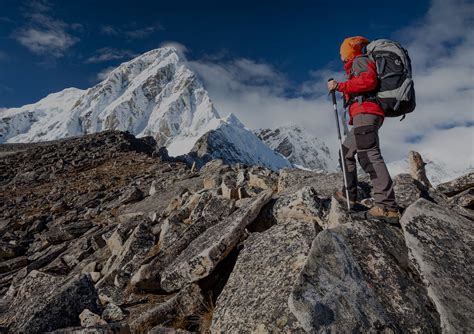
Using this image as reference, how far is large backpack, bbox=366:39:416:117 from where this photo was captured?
233 inches

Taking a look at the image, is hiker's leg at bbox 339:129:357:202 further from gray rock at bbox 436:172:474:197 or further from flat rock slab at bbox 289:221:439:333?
gray rock at bbox 436:172:474:197

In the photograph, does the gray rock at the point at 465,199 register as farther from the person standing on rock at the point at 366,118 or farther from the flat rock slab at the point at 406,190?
the person standing on rock at the point at 366,118

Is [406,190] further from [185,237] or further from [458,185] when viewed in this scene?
[185,237]

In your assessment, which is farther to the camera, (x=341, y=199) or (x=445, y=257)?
(x=341, y=199)

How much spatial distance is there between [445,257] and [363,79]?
292 cm

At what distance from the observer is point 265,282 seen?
526 centimetres

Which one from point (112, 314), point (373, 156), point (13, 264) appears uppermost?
point (373, 156)

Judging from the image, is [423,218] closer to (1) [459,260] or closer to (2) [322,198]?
(1) [459,260]

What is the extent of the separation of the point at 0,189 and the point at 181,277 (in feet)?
106

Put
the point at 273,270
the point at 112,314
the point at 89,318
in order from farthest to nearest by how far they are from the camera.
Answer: the point at 112,314 → the point at 89,318 → the point at 273,270

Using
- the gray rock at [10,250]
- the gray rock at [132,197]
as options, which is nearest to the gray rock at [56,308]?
the gray rock at [10,250]

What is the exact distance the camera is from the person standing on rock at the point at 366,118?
19.9 feet

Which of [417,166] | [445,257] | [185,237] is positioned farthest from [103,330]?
[417,166]

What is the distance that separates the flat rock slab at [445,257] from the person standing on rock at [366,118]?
51 cm
